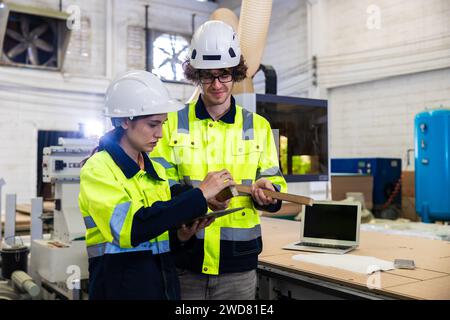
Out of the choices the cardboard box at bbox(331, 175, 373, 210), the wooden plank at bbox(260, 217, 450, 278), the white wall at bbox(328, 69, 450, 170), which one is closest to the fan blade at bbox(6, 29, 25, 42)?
the white wall at bbox(328, 69, 450, 170)

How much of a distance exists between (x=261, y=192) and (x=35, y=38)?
620cm

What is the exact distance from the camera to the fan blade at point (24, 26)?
20.9ft

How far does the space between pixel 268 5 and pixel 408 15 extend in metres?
2.50

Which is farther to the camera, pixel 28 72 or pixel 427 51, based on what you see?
pixel 28 72

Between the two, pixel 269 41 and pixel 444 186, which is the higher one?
pixel 269 41

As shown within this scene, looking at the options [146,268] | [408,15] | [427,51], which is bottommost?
[146,268]

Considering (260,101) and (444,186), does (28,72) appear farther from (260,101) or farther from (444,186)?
(444,186)

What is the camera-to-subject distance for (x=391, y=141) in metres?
5.69

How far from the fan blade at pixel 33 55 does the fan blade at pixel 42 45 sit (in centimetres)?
7

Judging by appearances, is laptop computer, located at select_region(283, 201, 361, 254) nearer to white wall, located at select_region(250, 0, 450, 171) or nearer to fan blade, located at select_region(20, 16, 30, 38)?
white wall, located at select_region(250, 0, 450, 171)

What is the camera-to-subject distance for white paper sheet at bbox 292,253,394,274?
5.57 feet

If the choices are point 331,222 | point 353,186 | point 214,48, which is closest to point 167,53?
point 353,186
